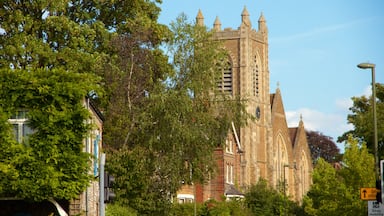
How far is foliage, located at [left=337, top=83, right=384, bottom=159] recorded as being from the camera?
2275 inches

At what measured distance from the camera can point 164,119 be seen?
5156 centimetres

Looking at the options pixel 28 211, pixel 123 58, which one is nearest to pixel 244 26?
pixel 123 58

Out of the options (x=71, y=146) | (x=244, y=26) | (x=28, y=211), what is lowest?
(x=28, y=211)

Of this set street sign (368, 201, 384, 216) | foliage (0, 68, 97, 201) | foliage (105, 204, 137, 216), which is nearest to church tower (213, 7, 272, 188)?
foliage (105, 204, 137, 216)

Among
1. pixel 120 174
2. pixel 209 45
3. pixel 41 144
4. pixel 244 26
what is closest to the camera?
pixel 41 144

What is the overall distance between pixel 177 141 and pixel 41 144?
16029 mm

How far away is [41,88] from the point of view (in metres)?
36.6

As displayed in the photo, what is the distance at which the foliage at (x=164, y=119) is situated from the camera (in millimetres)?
51188

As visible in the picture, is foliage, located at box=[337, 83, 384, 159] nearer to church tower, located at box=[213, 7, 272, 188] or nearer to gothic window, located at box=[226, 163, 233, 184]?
gothic window, located at box=[226, 163, 233, 184]

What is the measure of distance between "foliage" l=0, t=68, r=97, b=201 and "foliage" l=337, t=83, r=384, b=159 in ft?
73.4

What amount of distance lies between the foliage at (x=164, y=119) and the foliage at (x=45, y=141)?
12983mm

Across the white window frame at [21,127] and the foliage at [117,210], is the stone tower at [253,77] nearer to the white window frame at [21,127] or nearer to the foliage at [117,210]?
the foliage at [117,210]

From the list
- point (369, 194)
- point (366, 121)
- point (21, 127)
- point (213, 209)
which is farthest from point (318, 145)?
point (369, 194)

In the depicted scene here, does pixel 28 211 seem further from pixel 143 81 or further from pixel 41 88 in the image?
pixel 143 81
